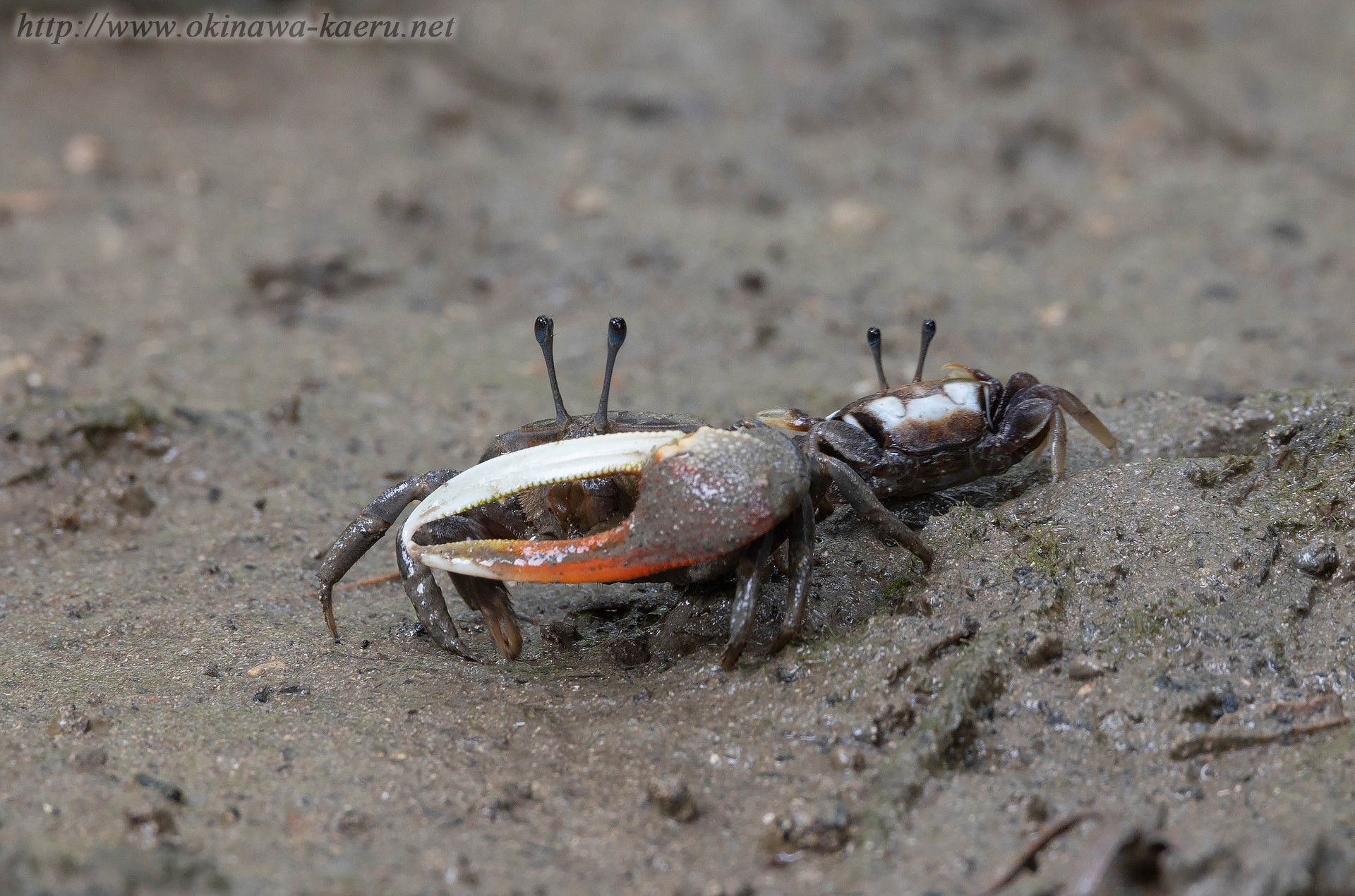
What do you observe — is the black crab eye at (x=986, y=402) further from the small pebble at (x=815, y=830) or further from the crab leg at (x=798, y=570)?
the small pebble at (x=815, y=830)

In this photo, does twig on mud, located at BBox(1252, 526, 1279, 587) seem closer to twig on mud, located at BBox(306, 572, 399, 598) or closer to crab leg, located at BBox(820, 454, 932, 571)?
crab leg, located at BBox(820, 454, 932, 571)

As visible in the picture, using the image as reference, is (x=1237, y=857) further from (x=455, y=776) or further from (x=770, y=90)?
(x=770, y=90)

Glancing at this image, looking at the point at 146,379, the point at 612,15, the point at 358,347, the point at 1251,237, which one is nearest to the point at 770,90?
the point at 612,15

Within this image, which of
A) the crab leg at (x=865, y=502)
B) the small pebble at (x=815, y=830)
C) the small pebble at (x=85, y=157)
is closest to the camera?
the small pebble at (x=815, y=830)

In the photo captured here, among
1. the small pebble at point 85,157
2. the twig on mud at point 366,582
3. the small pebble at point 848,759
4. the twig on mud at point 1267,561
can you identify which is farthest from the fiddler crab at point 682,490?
the small pebble at point 85,157

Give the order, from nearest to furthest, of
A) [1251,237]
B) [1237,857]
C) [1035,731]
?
1. [1237,857]
2. [1035,731]
3. [1251,237]

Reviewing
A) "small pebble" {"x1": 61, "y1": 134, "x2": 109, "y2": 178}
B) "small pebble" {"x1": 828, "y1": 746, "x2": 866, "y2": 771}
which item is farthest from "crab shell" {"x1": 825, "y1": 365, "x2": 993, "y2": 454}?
"small pebble" {"x1": 61, "y1": 134, "x2": 109, "y2": 178}

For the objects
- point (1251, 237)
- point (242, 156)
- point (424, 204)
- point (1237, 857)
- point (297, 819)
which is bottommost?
point (1237, 857)
